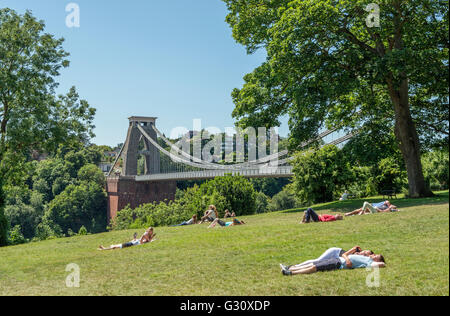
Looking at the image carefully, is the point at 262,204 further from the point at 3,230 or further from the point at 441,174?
the point at 441,174

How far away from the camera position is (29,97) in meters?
17.8

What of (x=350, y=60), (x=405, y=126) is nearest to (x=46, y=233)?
(x=350, y=60)

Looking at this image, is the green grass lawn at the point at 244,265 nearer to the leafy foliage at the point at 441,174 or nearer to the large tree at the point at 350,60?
the leafy foliage at the point at 441,174

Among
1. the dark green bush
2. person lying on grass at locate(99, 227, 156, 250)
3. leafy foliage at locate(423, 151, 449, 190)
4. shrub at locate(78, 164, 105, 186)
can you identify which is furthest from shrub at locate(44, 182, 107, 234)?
leafy foliage at locate(423, 151, 449, 190)

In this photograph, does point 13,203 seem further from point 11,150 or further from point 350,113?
point 350,113

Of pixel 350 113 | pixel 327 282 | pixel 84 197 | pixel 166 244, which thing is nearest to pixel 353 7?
pixel 350 113

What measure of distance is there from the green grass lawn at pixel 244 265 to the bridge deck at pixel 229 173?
12.0 metres

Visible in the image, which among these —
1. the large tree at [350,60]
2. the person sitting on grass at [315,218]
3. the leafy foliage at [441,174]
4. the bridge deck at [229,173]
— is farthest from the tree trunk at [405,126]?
the leafy foliage at [441,174]

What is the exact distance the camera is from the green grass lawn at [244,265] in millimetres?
3222

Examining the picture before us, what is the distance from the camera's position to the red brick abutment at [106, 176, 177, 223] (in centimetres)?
5546

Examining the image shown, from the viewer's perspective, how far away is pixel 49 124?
718 inches

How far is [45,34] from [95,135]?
4909 mm

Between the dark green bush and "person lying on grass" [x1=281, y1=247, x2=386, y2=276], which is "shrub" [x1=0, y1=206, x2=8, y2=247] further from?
"person lying on grass" [x1=281, y1=247, x2=386, y2=276]
